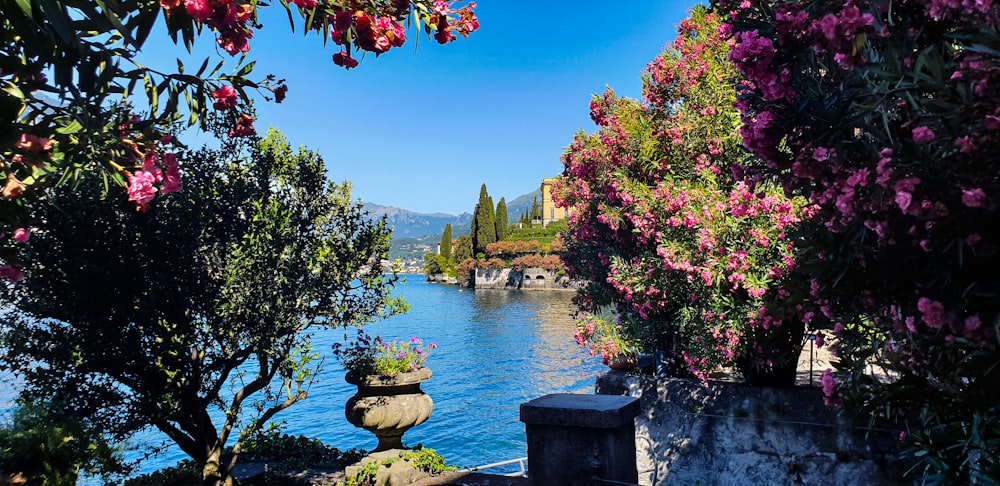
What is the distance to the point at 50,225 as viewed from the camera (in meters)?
7.90

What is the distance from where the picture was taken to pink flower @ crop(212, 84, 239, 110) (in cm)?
418

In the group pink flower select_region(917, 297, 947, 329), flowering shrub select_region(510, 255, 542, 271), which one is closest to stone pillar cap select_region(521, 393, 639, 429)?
pink flower select_region(917, 297, 947, 329)

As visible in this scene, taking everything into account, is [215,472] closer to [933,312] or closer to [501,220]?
[933,312]

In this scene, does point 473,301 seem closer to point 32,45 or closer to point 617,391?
point 617,391

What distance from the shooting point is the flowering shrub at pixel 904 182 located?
237 cm

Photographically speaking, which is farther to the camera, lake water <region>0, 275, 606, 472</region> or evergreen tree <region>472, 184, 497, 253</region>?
evergreen tree <region>472, 184, 497, 253</region>

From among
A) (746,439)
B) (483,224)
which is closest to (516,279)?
(483,224)

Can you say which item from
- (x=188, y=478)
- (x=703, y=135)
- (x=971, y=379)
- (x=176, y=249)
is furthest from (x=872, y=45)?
(x=188, y=478)

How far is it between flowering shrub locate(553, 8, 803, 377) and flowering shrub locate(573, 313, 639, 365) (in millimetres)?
199

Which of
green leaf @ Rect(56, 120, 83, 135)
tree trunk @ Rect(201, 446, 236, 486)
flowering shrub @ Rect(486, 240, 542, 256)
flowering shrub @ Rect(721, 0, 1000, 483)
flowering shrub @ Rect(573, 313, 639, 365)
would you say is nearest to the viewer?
A: flowering shrub @ Rect(721, 0, 1000, 483)

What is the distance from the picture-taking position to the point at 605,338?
35.2 feet

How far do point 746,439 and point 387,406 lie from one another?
5.69 metres

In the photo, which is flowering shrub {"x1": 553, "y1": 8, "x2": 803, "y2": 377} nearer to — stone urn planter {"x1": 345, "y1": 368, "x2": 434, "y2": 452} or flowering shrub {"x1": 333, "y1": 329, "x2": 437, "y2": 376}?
flowering shrub {"x1": 333, "y1": 329, "x2": 437, "y2": 376}

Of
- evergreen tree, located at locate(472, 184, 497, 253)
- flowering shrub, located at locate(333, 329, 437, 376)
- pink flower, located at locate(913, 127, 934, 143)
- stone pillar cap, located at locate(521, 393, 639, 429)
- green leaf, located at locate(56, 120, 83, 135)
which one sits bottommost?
flowering shrub, located at locate(333, 329, 437, 376)
